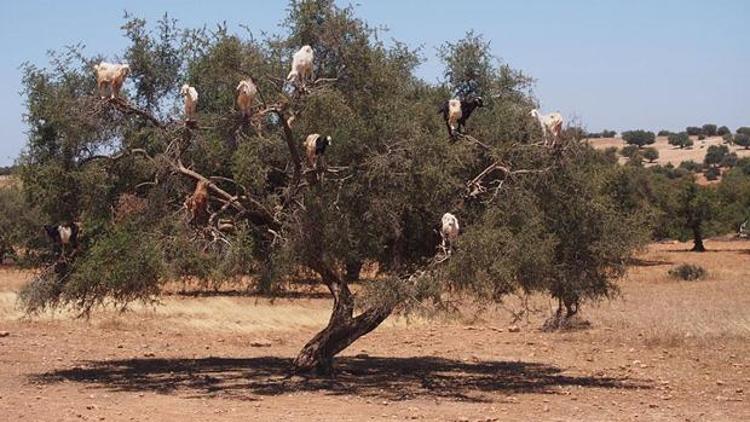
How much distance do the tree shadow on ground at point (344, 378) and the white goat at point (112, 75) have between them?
15.0 ft

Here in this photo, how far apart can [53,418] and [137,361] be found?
22.6 ft

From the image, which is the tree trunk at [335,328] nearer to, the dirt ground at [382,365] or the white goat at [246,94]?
the dirt ground at [382,365]

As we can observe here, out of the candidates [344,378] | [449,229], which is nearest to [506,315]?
[344,378]

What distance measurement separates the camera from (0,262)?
42906 millimetres

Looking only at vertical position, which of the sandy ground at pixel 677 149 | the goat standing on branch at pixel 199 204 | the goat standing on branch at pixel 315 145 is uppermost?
the sandy ground at pixel 677 149

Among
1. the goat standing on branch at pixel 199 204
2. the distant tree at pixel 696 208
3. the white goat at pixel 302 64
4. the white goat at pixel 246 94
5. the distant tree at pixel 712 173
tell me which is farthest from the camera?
the distant tree at pixel 712 173

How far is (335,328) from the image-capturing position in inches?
631

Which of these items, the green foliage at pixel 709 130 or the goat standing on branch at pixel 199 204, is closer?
the goat standing on branch at pixel 199 204

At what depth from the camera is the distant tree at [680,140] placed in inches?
5443

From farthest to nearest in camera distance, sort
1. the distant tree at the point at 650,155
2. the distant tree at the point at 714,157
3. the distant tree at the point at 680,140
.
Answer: the distant tree at the point at 680,140 < the distant tree at the point at 650,155 < the distant tree at the point at 714,157

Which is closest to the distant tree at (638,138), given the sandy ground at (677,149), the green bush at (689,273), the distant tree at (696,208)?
the sandy ground at (677,149)

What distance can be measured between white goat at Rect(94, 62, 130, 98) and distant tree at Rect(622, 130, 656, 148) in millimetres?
133964

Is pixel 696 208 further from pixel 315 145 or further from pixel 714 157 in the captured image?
pixel 714 157

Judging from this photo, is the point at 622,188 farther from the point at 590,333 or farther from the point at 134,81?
the point at 134,81
